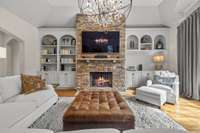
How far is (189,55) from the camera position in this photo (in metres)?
6.94

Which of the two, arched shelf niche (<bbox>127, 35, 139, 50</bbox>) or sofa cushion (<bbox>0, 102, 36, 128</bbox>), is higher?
arched shelf niche (<bbox>127, 35, 139, 50</bbox>)

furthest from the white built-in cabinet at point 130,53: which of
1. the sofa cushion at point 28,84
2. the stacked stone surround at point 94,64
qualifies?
the sofa cushion at point 28,84

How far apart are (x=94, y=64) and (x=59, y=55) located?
1631 millimetres

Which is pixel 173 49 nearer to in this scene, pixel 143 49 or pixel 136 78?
pixel 143 49

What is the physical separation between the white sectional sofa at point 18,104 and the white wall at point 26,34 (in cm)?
249

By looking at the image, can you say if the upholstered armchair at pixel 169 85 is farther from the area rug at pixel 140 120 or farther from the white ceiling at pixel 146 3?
the white ceiling at pixel 146 3

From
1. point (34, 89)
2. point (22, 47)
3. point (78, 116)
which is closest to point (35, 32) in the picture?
point (22, 47)

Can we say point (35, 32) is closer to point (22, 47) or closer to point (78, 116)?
point (22, 47)

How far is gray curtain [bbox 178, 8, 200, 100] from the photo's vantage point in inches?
252

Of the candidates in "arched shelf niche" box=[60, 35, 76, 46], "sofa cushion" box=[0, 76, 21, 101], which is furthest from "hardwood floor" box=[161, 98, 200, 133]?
"arched shelf niche" box=[60, 35, 76, 46]

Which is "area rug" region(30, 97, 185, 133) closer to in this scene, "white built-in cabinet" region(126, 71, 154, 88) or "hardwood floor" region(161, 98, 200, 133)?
"hardwood floor" region(161, 98, 200, 133)

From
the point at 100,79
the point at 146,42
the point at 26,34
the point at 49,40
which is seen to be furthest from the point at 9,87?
the point at 146,42

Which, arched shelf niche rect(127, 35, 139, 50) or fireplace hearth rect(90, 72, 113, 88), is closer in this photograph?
fireplace hearth rect(90, 72, 113, 88)

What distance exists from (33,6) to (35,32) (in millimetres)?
1701
